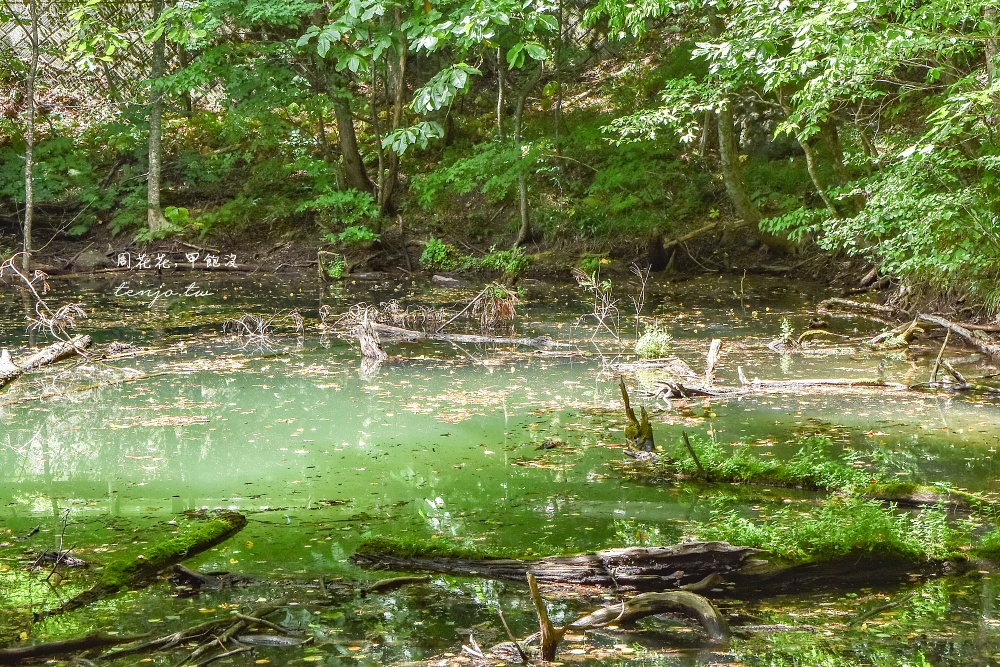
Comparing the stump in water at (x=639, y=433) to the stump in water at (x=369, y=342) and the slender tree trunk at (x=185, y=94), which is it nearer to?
the stump in water at (x=369, y=342)

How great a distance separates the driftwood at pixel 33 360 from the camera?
743cm

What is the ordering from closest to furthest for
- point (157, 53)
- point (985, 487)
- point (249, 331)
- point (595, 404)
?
1. point (985, 487)
2. point (595, 404)
3. point (249, 331)
4. point (157, 53)

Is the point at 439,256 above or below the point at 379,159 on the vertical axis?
below

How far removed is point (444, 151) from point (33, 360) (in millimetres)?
16240

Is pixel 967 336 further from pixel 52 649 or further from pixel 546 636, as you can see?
pixel 52 649

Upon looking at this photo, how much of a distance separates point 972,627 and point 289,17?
16.4 m

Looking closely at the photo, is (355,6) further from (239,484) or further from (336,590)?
(239,484)

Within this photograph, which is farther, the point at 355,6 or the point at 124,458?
the point at 124,458

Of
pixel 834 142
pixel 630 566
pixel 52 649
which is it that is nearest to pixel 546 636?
pixel 630 566

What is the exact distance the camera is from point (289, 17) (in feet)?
56.1

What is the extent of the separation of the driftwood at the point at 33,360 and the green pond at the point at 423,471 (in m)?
0.52

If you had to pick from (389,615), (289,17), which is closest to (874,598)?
(389,615)

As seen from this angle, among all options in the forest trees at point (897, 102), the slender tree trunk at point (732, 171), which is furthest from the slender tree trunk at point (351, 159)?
the slender tree trunk at point (732, 171)

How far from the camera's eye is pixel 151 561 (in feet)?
15.1
